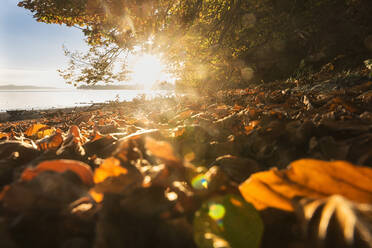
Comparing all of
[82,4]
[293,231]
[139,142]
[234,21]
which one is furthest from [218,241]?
[234,21]

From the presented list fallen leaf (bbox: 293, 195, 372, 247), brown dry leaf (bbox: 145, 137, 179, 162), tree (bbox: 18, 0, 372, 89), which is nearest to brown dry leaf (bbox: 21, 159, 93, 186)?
brown dry leaf (bbox: 145, 137, 179, 162)

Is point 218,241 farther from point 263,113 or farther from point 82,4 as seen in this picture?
point 82,4

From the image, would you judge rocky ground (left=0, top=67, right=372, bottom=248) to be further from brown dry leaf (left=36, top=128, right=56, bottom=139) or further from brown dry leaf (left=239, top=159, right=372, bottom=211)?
brown dry leaf (left=36, top=128, right=56, bottom=139)

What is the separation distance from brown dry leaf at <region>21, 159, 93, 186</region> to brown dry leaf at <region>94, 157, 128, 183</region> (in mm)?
33

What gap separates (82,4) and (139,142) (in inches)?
168

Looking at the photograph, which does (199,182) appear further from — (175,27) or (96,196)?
(175,27)

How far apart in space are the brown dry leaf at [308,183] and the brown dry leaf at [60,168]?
0.48 meters

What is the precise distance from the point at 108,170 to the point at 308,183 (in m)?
0.58

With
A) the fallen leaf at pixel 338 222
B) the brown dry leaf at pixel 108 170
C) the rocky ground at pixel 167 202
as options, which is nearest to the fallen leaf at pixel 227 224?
the rocky ground at pixel 167 202

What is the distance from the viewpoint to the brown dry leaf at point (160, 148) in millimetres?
564

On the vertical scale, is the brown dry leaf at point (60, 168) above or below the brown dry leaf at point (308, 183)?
above

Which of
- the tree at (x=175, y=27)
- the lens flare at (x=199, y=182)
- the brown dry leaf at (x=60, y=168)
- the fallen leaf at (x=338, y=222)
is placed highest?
the tree at (x=175, y=27)

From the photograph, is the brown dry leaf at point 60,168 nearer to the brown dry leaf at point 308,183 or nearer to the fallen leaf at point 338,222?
the brown dry leaf at point 308,183

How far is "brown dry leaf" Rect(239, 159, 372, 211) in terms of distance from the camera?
456 millimetres
